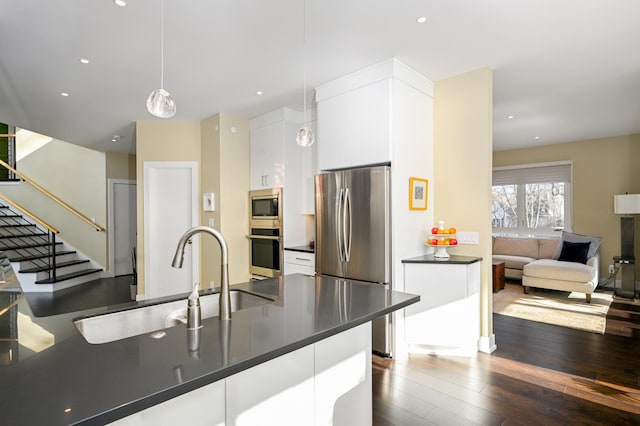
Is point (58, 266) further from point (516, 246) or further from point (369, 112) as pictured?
point (516, 246)

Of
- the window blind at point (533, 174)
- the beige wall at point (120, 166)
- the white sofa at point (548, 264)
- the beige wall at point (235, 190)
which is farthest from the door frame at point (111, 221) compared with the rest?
the window blind at point (533, 174)

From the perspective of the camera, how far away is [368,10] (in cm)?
229

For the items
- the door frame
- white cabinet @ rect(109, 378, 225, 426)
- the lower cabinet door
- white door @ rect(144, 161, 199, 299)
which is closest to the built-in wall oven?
white door @ rect(144, 161, 199, 299)

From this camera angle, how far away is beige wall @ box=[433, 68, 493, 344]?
10.5ft

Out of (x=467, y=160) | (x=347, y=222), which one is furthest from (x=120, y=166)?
(x=467, y=160)

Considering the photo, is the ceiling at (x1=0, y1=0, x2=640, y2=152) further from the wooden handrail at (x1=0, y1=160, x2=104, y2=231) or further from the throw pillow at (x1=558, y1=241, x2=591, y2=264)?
the wooden handrail at (x1=0, y1=160, x2=104, y2=231)

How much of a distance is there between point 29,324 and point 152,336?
53cm

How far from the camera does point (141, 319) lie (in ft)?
5.20

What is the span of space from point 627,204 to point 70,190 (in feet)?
33.7

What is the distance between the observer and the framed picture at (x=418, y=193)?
10.7 ft

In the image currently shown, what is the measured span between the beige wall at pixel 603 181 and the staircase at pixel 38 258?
9.14m

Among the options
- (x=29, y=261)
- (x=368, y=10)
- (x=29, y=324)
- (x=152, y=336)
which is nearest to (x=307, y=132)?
(x=368, y=10)

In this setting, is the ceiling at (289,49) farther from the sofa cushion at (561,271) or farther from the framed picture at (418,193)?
the sofa cushion at (561,271)

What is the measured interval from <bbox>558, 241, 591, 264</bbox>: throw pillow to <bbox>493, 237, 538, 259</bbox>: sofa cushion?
24.7 inches
